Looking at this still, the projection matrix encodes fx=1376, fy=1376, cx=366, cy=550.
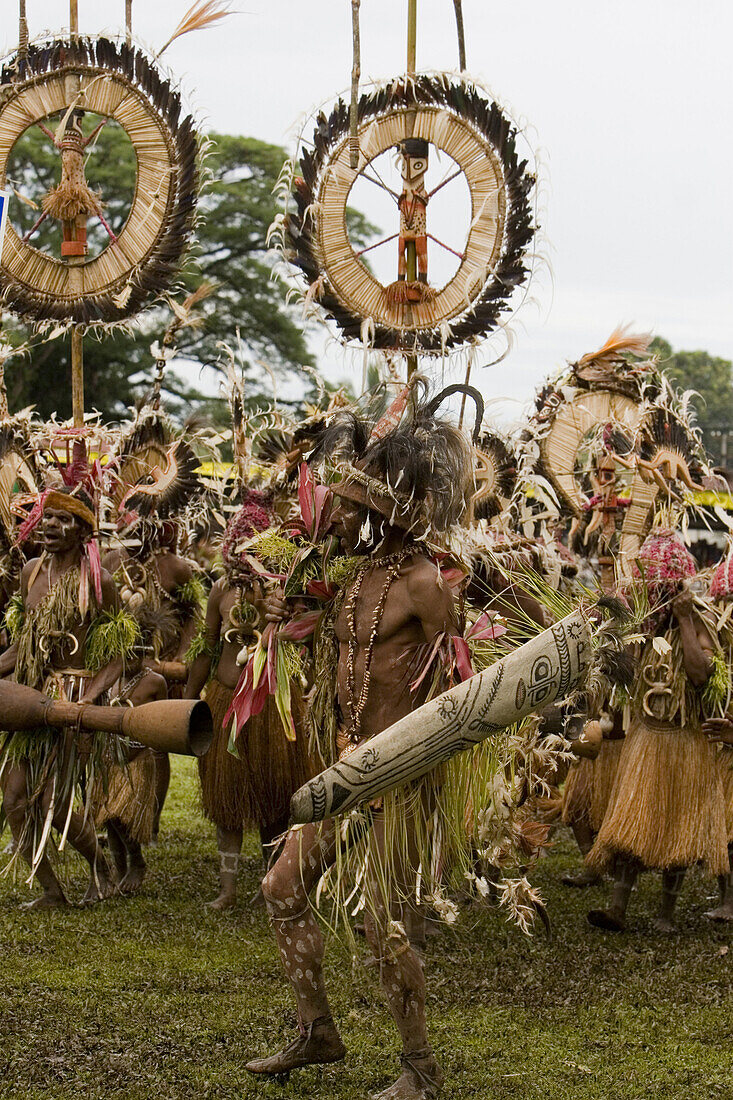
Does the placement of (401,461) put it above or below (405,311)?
below

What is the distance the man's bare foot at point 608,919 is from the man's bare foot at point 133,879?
214 centimetres

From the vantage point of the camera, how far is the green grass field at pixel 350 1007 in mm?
4031

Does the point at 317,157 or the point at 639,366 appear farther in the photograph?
the point at 639,366

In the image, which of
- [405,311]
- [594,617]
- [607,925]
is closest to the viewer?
[594,617]

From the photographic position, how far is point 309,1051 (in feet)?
13.1

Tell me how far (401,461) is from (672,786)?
8.52 ft

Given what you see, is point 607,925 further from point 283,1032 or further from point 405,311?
point 405,311

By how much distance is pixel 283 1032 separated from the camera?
442cm

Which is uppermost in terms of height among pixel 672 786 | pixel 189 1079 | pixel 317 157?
pixel 317 157

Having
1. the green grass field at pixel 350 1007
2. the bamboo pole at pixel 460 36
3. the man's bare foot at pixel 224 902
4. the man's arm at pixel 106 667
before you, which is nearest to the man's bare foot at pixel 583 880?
the green grass field at pixel 350 1007

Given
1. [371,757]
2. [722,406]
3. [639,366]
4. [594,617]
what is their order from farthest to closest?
[722,406] → [639,366] → [594,617] → [371,757]

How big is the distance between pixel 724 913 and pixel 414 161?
3.60m

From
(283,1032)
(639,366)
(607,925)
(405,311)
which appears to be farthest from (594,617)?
(639,366)

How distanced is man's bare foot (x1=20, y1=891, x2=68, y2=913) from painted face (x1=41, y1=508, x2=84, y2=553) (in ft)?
5.26
